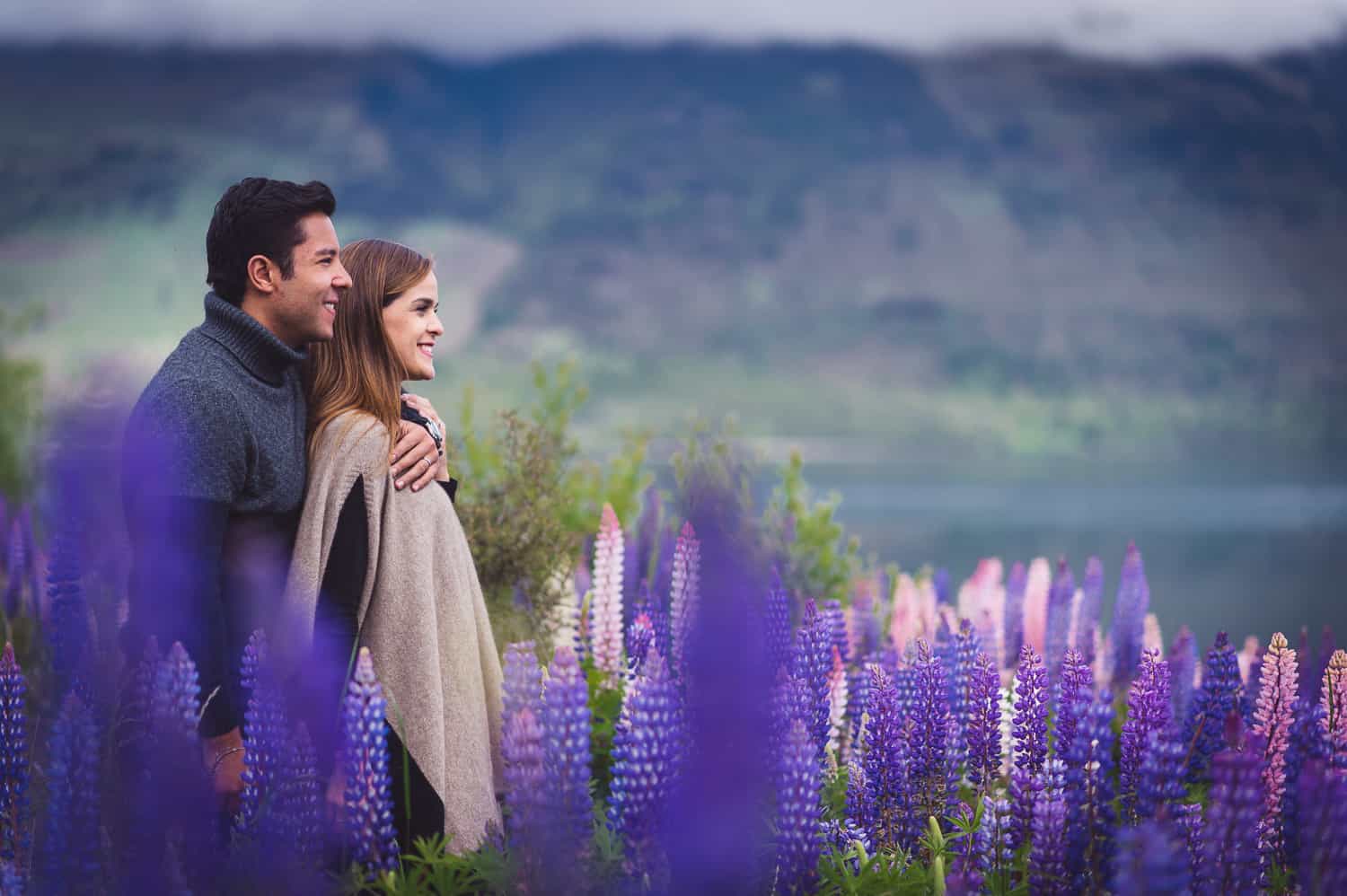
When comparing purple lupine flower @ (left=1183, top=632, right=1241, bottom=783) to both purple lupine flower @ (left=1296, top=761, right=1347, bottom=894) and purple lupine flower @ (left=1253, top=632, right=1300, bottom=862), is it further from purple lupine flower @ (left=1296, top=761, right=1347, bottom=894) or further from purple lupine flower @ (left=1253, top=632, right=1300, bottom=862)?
purple lupine flower @ (left=1296, top=761, right=1347, bottom=894)

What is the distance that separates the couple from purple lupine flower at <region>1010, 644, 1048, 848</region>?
1.79 metres

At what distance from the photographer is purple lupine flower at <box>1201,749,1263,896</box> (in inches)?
123

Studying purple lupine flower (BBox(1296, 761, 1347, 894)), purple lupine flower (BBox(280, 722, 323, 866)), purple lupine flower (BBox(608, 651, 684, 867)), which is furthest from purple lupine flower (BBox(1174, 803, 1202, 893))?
purple lupine flower (BBox(280, 722, 323, 866))

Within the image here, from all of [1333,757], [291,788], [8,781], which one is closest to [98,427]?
[8,781]

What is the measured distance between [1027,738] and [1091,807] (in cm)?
45

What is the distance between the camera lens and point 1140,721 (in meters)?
3.99

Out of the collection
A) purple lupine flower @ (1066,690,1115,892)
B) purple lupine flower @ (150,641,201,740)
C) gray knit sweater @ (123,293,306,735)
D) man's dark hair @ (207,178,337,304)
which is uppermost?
man's dark hair @ (207,178,337,304)

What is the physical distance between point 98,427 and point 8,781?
114cm

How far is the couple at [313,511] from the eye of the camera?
4172 mm

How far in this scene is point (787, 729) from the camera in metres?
3.97

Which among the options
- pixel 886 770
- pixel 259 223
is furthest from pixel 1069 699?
pixel 259 223

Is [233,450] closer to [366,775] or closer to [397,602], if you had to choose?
[397,602]

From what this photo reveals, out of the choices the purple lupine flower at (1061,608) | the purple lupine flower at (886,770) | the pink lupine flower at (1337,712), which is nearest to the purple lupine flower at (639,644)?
the purple lupine flower at (886,770)

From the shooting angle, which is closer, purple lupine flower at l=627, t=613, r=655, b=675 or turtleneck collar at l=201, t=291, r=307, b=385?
turtleneck collar at l=201, t=291, r=307, b=385
